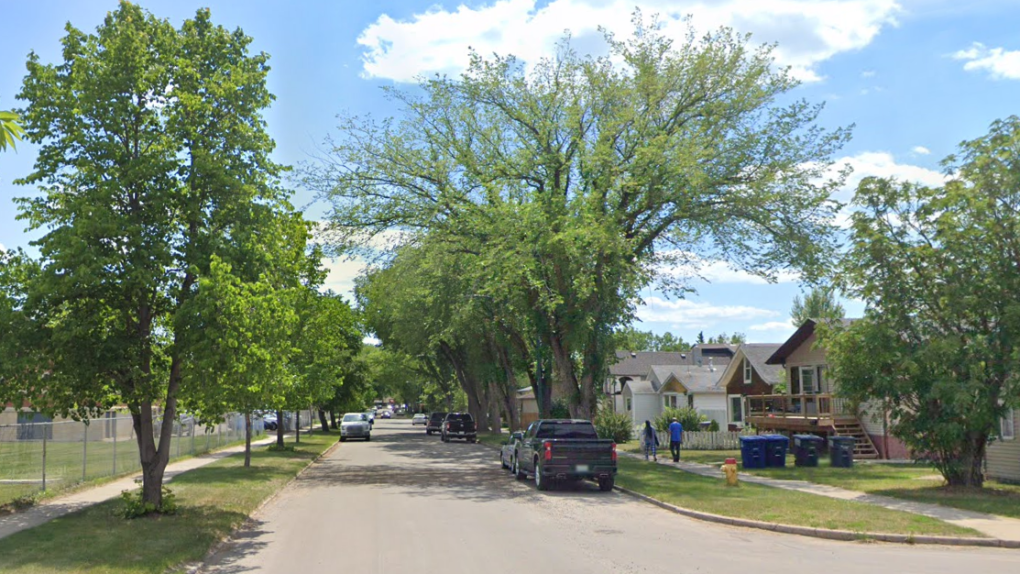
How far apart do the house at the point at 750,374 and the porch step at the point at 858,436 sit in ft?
36.6

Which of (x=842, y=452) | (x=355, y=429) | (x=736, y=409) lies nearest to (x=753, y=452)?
(x=842, y=452)

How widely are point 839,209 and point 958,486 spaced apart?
9879 millimetres

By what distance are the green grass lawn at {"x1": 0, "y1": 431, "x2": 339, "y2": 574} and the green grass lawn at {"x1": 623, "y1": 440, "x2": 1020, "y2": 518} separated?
547 inches

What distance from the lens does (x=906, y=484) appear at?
2102 cm

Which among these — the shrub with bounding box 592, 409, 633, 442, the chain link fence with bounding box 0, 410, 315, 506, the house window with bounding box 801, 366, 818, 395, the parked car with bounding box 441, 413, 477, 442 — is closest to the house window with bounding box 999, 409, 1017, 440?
the house window with bounding box 801, 366, 818, 395

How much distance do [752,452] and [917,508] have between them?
10.4 meters

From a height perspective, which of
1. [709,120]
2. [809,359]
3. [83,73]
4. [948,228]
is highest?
[709,120]

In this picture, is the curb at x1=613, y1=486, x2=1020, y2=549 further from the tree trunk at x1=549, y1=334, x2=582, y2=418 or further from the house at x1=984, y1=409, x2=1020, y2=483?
the tree trunk at x1=549, y1=334, x2=582, y2=418

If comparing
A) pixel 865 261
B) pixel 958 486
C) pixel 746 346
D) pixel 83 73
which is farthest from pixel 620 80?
pixel 746 346

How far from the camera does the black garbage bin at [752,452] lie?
87.8 ft

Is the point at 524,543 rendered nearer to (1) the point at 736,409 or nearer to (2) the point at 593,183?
(2) the point at 593,183

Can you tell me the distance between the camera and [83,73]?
44.1 ft

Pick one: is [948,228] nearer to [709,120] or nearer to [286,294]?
[709,120]

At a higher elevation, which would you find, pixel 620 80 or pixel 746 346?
pixel 620 80
